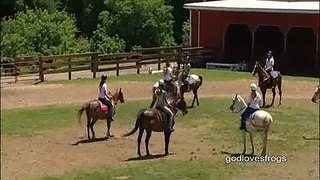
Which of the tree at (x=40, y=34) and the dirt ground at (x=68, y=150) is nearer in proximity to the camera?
the dirt ground at (x=68, y=150)

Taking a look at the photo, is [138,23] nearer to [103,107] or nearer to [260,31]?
[260,31]

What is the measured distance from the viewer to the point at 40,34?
35.4 m

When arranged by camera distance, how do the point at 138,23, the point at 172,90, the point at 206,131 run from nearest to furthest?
the point at 206,131, the point at 172,90, the point at 138,23

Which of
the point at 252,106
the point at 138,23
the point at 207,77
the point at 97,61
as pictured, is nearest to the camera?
the point at 252,106

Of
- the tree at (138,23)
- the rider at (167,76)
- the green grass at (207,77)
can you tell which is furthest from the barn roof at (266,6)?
the rider at (167,76)

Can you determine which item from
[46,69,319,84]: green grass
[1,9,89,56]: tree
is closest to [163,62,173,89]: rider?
[46,69,319,84]: green grass

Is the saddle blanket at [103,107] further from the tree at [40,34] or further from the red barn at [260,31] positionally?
the tree at [40,34]

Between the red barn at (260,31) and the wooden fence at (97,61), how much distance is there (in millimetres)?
1172

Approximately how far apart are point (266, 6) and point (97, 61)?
8.30 meters

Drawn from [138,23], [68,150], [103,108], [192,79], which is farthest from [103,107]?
[138,23]

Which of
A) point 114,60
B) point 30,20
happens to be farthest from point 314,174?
point 30,20

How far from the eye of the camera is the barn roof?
2992 cm

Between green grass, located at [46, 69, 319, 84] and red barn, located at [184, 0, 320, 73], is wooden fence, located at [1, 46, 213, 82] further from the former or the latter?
red barn, located at [184, 0, 320, 73]

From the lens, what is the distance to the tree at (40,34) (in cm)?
3425
